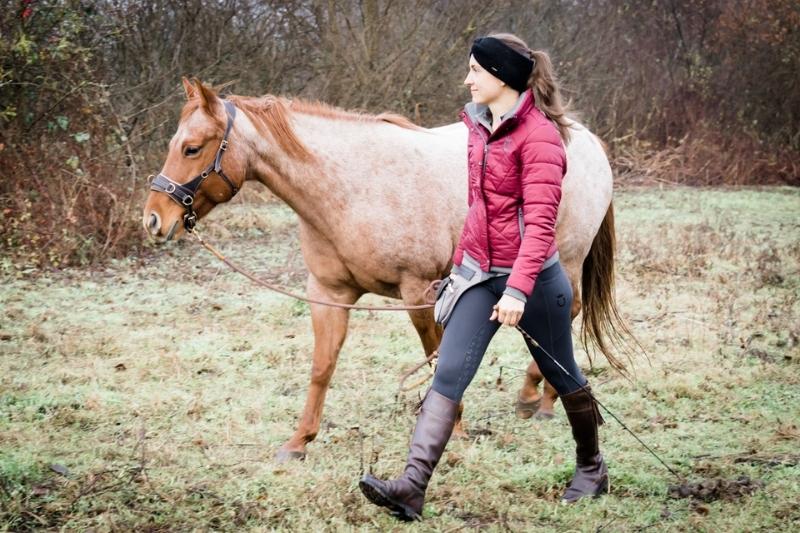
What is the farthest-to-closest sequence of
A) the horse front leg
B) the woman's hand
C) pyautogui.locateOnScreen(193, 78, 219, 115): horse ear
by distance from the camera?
the horse front leg
pyautogui.locateOnScreen(193, 78, 219, 115): horse ear
the woman's hand

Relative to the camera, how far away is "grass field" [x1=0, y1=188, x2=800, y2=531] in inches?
139

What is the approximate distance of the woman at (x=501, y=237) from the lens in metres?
3.10

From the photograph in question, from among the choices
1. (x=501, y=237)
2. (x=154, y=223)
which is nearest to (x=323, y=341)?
(x=154, y=223)

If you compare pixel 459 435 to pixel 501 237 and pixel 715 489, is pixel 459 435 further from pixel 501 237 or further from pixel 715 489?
pixel 501 237

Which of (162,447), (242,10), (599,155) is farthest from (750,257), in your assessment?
(242,10)

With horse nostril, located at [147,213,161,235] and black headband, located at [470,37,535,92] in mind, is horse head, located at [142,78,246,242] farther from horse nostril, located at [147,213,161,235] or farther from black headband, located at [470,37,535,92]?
black headband, located at [470,37,535,92]

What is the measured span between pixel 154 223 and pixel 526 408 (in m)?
2.35

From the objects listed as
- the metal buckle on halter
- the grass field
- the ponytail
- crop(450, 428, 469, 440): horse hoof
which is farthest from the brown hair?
crop(450, 428, 469, 440): horse hoof

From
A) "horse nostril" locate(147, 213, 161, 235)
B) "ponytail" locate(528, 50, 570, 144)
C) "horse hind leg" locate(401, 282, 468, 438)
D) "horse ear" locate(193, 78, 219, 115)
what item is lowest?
"horse hind leg" locate(401, 282, 468, 438)

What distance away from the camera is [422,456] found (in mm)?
3275

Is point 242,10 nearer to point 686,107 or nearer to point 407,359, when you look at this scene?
point 407,359

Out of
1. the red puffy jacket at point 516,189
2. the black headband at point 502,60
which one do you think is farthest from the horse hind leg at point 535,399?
the black headband at point 502,60

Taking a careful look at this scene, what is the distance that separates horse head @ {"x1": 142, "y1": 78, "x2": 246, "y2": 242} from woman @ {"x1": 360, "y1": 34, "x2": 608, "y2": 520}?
1338 millimetres

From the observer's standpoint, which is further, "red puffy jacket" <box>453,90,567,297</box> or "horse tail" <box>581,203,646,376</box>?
"horse tail" <box>581,203,646,376</box>
